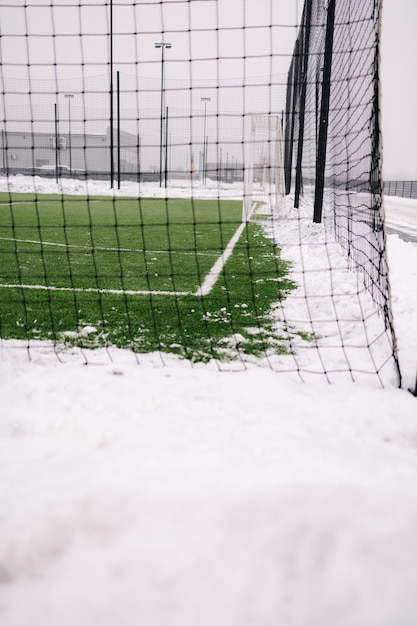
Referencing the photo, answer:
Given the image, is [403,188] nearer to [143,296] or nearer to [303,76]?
[303,76]

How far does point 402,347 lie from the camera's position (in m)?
2.78

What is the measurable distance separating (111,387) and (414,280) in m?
3.21

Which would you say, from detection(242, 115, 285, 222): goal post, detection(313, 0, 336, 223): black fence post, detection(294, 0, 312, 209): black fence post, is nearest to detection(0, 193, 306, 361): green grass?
detection(313, 0, 336, 223): black fence post

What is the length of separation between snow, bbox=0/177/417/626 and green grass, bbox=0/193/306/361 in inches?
33.4

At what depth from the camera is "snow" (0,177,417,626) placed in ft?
4.09

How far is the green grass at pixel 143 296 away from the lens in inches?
119

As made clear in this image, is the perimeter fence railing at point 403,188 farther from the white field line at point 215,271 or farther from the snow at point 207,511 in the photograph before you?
the snow at point 207,511

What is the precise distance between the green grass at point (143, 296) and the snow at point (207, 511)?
0.85 meters

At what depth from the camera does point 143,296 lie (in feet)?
13.0

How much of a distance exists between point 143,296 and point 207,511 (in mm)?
2685

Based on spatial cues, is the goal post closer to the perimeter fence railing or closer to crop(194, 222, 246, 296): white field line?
crop(194, 222, 246, 296): white field line

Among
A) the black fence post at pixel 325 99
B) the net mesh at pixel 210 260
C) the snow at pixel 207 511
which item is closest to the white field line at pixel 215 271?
the net mesh at pixel 210 260

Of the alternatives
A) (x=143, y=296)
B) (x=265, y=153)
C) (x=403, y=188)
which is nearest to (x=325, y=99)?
(x=143, y=296)

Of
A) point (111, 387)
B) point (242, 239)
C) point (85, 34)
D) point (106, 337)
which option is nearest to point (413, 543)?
point (111, 387)
